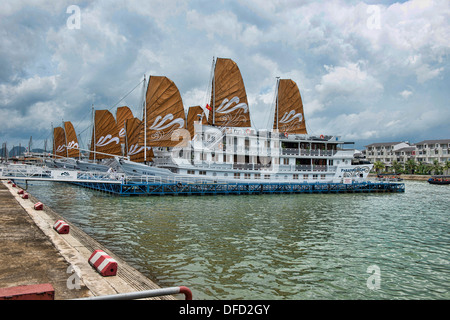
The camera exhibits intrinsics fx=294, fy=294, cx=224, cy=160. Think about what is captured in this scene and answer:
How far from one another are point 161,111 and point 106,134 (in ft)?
46.6

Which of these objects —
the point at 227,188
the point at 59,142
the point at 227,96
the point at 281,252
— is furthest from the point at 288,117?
the point at 59,142

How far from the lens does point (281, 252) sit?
33.3 feet

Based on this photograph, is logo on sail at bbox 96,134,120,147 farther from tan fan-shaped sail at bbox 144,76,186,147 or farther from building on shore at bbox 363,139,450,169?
building on shore at bbox 363,139,450,169

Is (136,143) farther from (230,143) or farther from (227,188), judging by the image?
(227,188)

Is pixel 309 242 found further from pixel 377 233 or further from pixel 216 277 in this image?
pixel 216 277

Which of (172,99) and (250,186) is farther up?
(172,99)

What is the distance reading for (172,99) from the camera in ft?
104

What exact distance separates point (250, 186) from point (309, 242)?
2121cm

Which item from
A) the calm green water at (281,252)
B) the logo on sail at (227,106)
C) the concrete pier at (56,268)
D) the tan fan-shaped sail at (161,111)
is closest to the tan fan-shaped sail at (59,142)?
the tan fan-shaped sail at (161,111)

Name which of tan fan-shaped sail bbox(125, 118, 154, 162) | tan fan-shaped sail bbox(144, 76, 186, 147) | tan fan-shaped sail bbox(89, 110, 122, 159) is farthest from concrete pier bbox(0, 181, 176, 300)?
tan fan-shaped sail bbox(89, 110, 122, 159)

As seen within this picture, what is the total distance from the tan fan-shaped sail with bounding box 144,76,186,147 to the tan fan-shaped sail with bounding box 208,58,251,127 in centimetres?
524

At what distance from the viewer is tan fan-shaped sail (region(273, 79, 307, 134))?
1565 inches

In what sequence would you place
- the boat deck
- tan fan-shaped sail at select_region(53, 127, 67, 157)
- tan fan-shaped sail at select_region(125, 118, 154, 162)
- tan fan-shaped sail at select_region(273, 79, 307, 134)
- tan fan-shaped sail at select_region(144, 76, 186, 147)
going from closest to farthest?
the boat deck < tan fan-shaped sail at select_region(144, 76, 186, 147) < tan fan-shaped sail at select_region(125, 118, 154, 162) < tan fan-shaped sail at select_region(273, 79, 307, 134) < tan fan-shaped sail at select_region(53, 127, 67, 157)
